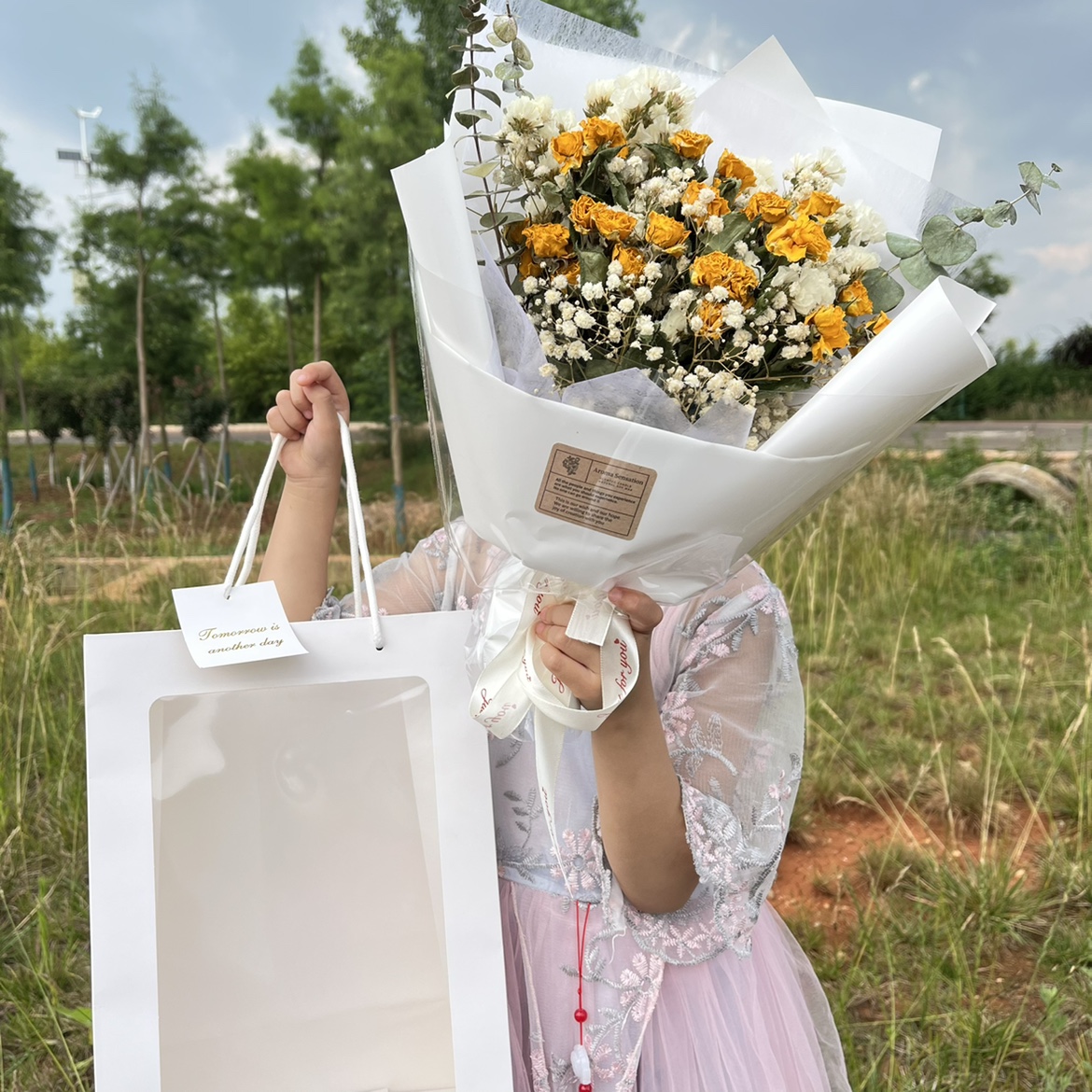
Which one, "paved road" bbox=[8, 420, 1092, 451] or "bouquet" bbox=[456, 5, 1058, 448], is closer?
"bouquet" bbox=[456, 5, 1058, 448]

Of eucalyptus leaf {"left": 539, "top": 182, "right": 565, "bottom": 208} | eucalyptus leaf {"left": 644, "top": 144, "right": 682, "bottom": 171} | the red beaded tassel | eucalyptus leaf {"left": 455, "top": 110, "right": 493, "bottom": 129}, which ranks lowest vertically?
the red beaded tassel

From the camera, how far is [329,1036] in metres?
1.01

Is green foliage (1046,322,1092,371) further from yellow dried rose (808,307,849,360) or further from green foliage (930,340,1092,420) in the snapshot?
yellow dried rose (808,307,849,360)

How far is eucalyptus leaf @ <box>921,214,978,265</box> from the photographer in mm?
819

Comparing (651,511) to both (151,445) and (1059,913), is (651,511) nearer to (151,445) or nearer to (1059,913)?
(1059,913)

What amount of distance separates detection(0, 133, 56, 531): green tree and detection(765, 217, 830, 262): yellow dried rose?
413 inches

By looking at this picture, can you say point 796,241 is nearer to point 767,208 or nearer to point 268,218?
point 767,208

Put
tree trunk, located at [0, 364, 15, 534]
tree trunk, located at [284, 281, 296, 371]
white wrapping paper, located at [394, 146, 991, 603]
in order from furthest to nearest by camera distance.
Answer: tree trunk, located at [284, 281, 296, 371] → tree trunk, located at [0, 364, 15, 534] → white wrapping paper, located at [394, 146, 991, 603]

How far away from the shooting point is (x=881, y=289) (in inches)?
34.1

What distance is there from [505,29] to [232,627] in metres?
0.63

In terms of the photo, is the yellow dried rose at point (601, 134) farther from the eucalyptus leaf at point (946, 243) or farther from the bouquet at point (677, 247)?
the eucalyptus leaf at point (946, 243)

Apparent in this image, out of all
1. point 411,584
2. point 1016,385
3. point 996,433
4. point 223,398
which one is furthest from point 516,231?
point 1016,385

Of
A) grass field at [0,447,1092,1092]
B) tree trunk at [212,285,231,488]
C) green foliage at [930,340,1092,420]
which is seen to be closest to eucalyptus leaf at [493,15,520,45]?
grass field at [0,447,1092,1092]

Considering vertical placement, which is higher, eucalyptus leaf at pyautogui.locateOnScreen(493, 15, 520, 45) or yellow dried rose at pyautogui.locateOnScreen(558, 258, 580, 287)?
eucalyptus leaf at pyautogui.locateOnScreen(493, 15, 520, 45)
